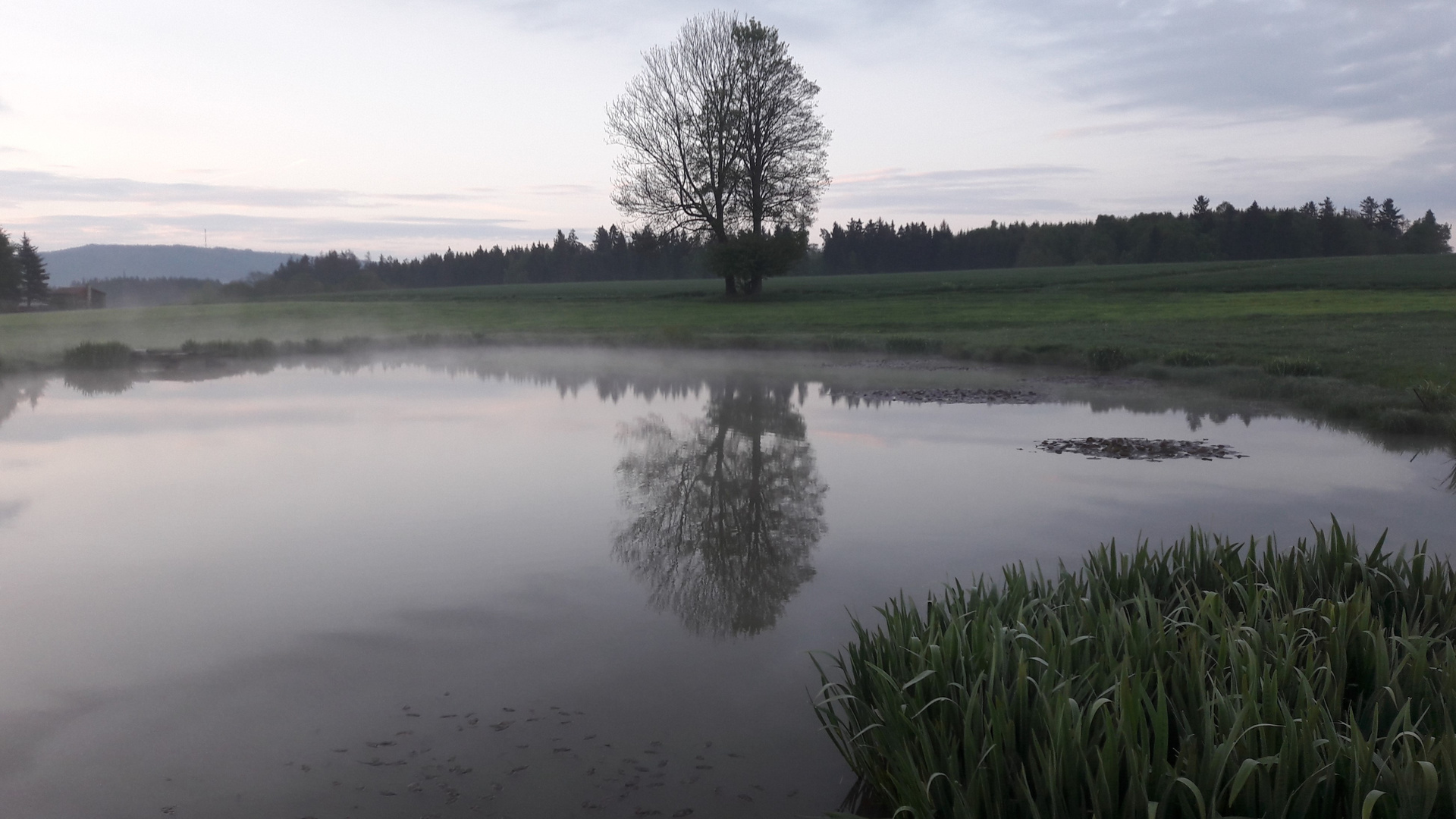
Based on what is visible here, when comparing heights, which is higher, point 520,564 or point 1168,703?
point 1168,703

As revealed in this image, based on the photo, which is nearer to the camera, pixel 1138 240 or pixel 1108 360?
pixel 1108 360

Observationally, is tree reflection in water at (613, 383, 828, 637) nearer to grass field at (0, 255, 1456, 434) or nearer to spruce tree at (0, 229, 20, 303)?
grass field at (0, 255, 1456, 434)

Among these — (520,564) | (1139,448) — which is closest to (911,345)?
(1139,448)

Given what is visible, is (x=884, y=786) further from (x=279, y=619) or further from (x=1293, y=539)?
(x=1293, y=539)

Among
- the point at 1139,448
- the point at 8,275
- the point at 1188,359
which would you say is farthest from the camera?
the point at 8,275

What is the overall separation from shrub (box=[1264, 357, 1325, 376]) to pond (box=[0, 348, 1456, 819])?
8.34 feet

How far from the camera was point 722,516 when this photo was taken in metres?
8.55

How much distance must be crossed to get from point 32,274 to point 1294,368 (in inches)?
3948

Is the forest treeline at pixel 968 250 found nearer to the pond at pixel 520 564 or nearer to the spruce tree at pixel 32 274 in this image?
the spruce tree at pixel 32 274

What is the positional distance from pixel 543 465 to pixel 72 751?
641 centimetres

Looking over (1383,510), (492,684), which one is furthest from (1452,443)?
(492,684)

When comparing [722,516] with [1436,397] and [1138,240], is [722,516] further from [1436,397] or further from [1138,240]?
[1138,240]

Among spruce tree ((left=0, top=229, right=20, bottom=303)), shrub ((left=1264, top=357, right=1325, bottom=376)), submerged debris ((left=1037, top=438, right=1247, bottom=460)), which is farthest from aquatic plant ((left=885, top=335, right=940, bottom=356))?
spruce tree ((left=0, top=229, right=20, bottom=303))

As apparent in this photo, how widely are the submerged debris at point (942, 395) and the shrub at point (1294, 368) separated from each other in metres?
4.08
